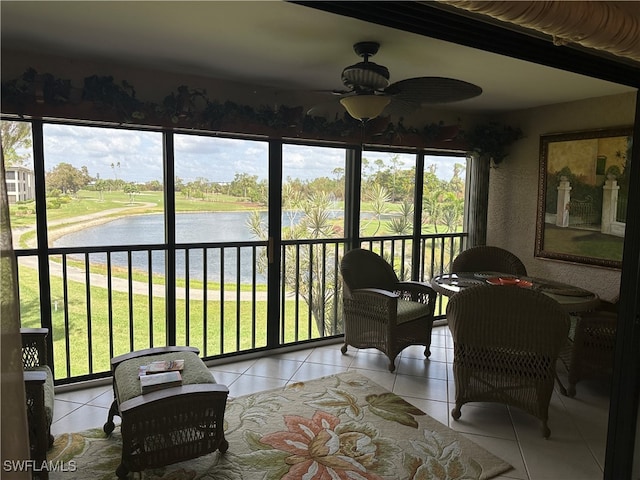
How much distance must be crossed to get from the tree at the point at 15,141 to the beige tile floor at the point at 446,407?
166cm

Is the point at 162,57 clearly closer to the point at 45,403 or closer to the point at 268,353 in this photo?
the point at 45,403

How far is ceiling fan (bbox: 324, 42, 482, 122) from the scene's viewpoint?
95.2 inches

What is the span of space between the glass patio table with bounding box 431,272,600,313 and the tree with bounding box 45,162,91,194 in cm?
278

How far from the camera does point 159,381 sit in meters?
2.24

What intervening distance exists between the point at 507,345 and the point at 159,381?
1970 mm

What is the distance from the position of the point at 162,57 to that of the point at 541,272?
408 centimetres

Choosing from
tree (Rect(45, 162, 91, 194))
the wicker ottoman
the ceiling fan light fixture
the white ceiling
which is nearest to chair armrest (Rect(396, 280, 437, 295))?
the white ceiling

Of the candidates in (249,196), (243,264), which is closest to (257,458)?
(243,264)

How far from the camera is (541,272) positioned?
4.62 metres

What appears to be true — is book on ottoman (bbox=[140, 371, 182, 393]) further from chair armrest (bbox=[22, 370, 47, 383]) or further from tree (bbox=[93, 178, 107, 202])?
tree (bbox=[93, 178, 107, 202])

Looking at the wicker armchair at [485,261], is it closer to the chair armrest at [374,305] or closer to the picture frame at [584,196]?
the picture frame at [584,196]

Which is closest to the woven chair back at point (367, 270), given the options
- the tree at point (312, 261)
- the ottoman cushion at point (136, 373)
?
the tree at point (312, 261)

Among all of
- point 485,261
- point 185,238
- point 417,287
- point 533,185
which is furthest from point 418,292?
point 185,238

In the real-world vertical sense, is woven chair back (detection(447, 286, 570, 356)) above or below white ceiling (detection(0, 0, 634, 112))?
below
